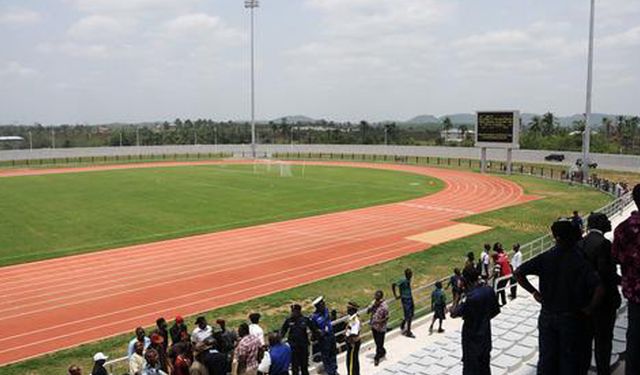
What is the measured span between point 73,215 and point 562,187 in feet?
114

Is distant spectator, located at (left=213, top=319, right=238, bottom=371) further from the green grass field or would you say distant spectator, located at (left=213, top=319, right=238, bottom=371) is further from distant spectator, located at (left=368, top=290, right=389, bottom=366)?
the green grass field

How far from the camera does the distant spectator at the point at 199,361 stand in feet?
22.8

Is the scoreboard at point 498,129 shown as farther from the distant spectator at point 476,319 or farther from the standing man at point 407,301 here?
the distant spectator at point 476,319

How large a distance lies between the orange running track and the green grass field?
2376mm

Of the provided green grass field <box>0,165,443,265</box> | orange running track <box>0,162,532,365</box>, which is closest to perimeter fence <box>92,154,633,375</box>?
orange running track <box>0,162,532,365</box>

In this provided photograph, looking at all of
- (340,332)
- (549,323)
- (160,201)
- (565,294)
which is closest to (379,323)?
(340,332)

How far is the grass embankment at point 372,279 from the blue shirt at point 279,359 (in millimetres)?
6845

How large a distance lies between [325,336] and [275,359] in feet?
4.99

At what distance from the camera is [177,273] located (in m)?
20.2

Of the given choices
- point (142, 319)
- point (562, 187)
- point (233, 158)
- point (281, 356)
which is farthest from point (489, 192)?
point (233, 158)

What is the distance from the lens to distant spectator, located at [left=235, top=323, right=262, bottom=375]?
7.54 meters

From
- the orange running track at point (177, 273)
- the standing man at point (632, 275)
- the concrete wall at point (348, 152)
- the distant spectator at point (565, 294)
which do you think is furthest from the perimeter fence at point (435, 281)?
the standing man at point (632, 275)

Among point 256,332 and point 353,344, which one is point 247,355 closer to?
point 256,332

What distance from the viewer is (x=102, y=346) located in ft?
44.9
